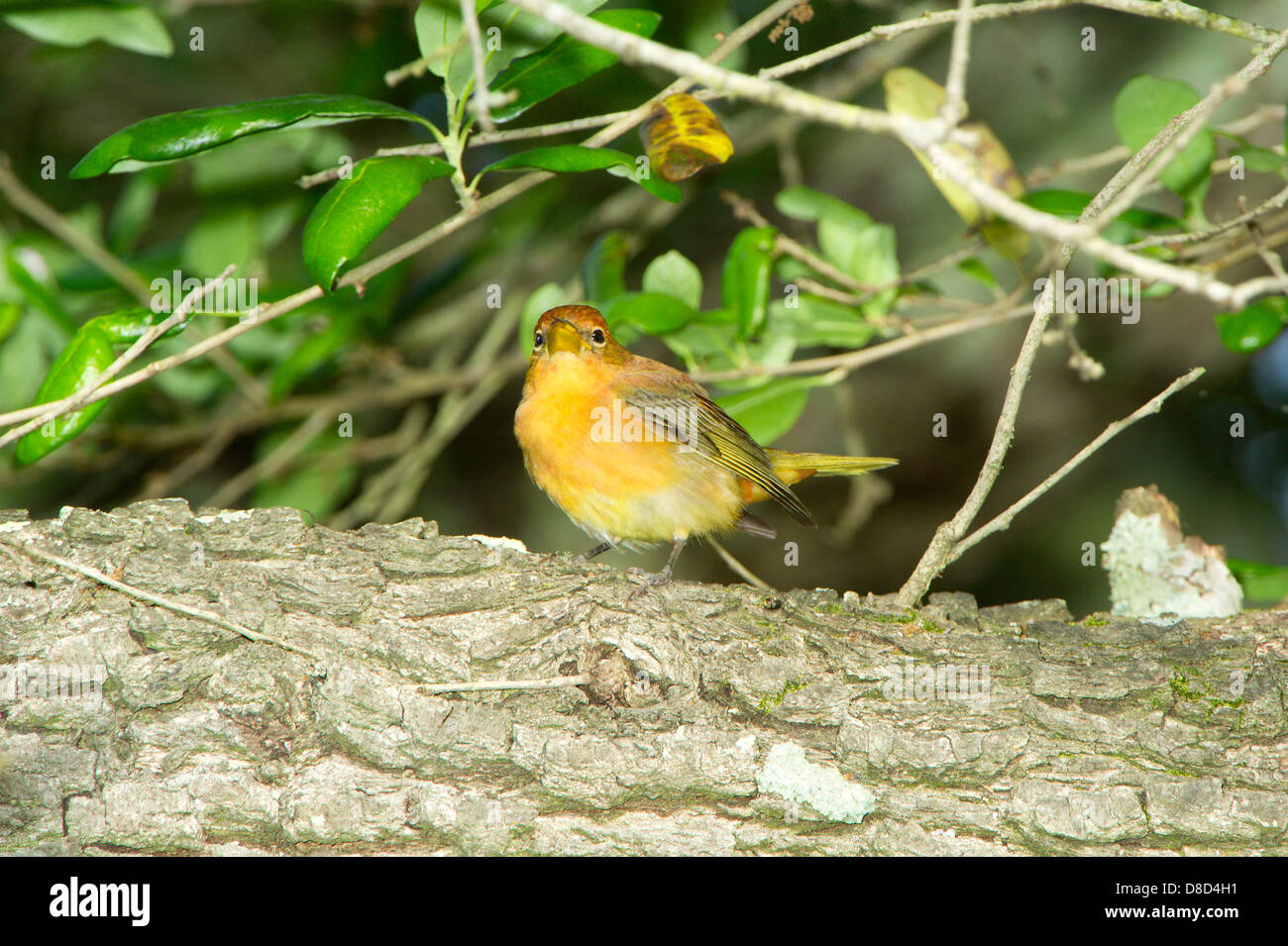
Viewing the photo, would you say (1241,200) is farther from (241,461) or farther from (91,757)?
(241,461)

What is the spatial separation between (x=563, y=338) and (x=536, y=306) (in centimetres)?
A: 17

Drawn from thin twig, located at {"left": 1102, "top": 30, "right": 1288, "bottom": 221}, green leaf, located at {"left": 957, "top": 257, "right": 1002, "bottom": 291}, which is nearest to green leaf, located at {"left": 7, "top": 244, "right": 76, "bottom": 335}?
green leaf, located at {"left": 957, "top": 257, "right": 1002, "bottom": 291}

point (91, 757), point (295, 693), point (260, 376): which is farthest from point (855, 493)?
point (91, 757)

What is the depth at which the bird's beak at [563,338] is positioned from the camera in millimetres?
4500

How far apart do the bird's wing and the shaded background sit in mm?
944

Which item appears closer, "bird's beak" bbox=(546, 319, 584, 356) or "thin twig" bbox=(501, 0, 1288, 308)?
"thin twig" bbox=(501, 0, 1288, 308)

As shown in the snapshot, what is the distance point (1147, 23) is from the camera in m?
6.65

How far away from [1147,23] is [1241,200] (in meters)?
3.77

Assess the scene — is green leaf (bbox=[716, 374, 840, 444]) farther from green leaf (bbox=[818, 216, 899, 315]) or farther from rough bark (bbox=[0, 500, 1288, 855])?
rough bark (bbox=[0, 500, 1288, 855])

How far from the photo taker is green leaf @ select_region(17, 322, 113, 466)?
3.09m

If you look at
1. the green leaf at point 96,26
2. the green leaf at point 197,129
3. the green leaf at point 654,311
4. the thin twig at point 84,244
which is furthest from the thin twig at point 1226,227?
the thin twig at point 84,244

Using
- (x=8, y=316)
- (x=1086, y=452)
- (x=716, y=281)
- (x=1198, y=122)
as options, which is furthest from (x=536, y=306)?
(x=716, y=281)

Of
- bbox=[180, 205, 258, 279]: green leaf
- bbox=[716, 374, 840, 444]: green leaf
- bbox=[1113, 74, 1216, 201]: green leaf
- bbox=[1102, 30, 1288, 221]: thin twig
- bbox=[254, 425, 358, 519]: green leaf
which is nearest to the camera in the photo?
bbox=[1102, 30, 1288, 221]: thin twig

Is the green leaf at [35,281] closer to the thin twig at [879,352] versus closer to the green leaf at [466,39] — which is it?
the green leaf at [466,39]
